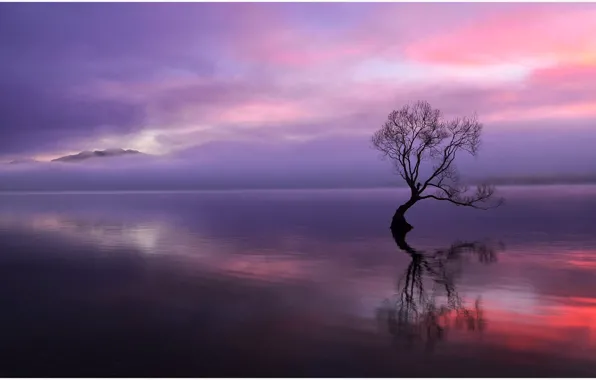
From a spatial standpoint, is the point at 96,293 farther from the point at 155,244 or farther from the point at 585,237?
the point at 585,237

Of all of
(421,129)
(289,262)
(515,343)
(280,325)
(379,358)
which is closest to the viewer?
(379,358)

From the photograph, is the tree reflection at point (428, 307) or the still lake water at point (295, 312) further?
the tree reflection at point (428, 307)

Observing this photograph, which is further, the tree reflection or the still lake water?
the tree reflection

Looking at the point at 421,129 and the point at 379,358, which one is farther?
the point at 421,129

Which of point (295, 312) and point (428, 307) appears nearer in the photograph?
point (295, 312)

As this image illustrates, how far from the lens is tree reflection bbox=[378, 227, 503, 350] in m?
14.7

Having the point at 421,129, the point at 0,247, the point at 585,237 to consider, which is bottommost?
the point at 585,237

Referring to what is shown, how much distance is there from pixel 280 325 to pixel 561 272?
18.7m

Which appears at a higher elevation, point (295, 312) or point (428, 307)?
point (295, 312)

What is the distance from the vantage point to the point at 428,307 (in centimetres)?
1792

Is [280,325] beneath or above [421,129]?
beneath

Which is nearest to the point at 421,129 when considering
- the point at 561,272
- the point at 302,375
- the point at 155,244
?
the point at 561,272

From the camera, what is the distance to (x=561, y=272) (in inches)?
990

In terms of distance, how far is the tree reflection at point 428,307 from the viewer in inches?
578
